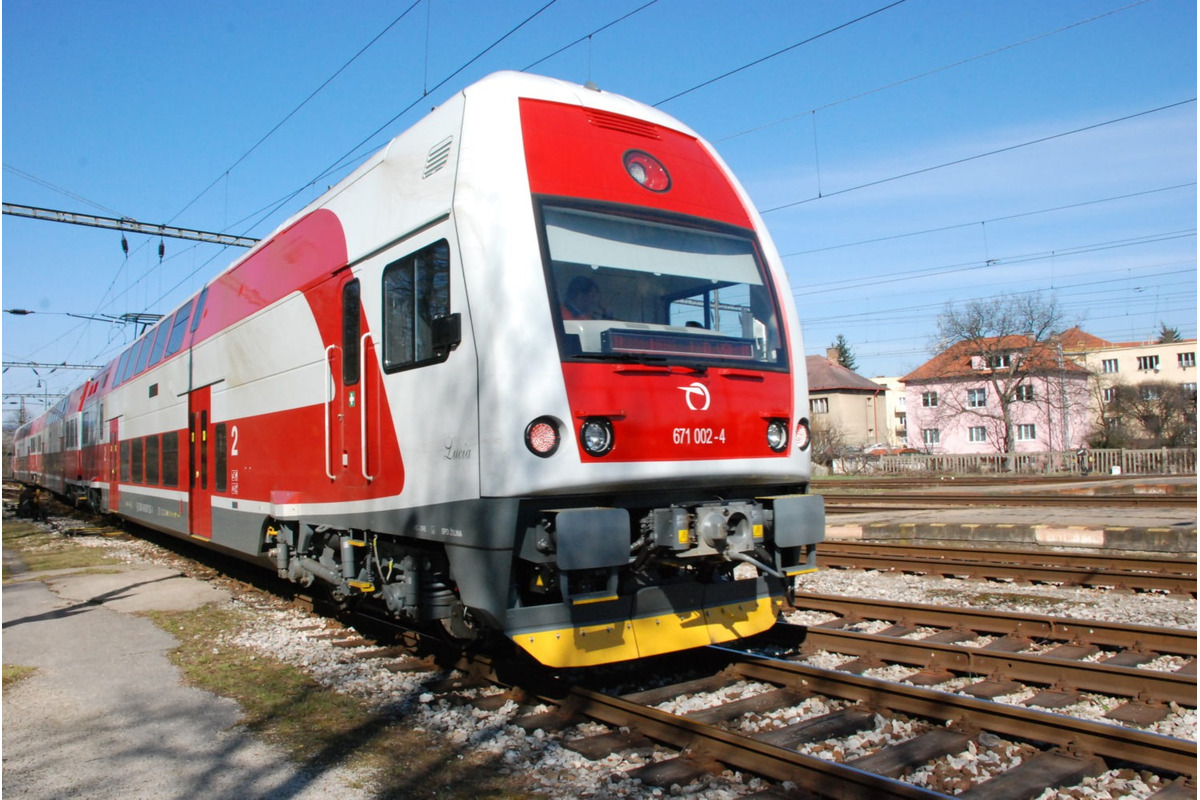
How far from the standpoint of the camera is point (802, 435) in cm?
596

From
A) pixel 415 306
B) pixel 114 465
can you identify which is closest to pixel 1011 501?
pixel 415 306

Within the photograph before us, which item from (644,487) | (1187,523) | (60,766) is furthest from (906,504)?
(60,766)

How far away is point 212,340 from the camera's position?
10180 mm

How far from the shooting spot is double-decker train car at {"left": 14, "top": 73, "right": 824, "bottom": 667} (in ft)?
16.0

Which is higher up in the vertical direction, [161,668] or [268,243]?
[268,243]

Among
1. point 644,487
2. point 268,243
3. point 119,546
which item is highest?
point 268,243

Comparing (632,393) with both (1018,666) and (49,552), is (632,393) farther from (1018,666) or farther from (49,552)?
(49,552)

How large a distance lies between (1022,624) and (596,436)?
4.06 m

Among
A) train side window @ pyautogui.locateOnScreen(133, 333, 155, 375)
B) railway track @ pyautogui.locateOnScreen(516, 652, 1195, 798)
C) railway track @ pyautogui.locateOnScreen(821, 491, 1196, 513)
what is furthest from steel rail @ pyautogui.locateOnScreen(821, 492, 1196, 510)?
railway track @ pyautogui.locateOnScreen(516, 652, 1195, 798)

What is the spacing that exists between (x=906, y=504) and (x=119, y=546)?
52.9 ft

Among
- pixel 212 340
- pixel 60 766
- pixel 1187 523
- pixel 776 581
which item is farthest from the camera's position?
pixel 1187 523

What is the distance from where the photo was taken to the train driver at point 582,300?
5074mm

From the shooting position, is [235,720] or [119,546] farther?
[119,546]

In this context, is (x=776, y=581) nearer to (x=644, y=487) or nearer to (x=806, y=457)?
(x=806, y=457)
